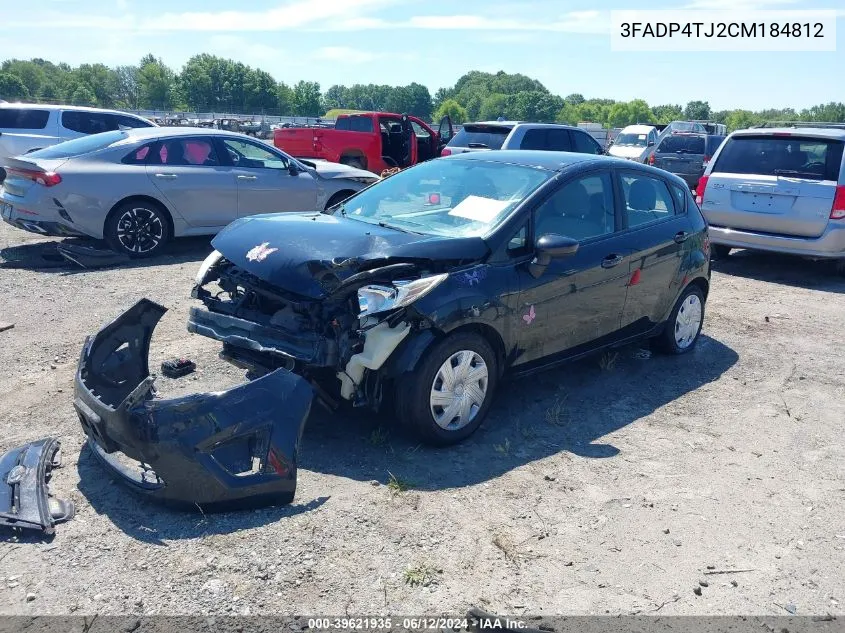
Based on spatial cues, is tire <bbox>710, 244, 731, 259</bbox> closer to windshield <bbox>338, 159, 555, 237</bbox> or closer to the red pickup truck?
windshield <bbox>338, 159, 555, 237</bbox>

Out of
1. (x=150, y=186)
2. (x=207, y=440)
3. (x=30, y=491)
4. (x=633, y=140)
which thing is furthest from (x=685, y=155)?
(x=30, y=491)

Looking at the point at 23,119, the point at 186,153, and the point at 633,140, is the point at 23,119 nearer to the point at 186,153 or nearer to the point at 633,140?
the point at 186,153

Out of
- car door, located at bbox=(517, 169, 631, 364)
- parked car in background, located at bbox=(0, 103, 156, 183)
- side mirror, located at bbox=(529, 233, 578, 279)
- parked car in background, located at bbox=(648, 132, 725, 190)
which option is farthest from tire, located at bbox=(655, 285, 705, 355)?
parked car in background, located at bbox=(648, 132, 725, 190)

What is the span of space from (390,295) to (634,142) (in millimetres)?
22734

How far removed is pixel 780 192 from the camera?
9.14 meters

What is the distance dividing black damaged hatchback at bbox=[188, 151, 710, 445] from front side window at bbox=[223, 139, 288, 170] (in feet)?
15.5

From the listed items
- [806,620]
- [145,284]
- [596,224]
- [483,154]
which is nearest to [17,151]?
[145,284]

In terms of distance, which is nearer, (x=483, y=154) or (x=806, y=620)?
(x=806, y=620)

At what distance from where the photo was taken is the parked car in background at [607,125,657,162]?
23.7m

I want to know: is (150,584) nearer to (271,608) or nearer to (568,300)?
(271,608)

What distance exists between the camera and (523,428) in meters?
4.83

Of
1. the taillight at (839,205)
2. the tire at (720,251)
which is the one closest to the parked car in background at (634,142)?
the tire at (720,251)

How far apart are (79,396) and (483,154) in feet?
11.1

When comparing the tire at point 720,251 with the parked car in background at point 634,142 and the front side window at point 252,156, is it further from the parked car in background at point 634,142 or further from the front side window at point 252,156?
the parked car in background at point 634,142
